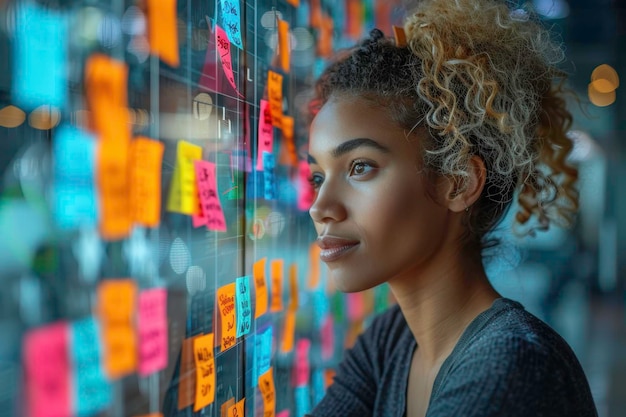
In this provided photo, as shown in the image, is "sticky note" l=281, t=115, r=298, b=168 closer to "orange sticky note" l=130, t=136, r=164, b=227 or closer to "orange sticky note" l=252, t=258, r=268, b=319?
"orange sticky note" l=252, t=258, r=268, b=319

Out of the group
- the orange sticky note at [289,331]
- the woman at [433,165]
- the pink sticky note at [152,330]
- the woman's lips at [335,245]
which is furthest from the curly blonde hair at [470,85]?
the pink sticky note at [152,330]

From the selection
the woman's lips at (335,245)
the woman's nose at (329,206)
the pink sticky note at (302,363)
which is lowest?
the pink sticky note at (302,363)

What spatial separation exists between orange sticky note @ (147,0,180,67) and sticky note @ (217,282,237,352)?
0.42 m

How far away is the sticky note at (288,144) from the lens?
1.52 meters

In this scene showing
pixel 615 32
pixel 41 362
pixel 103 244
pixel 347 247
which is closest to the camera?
pixel 41 362

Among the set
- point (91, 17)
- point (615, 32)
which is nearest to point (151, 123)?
point (91, 17)

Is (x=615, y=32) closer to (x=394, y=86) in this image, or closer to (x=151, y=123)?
(x=394, y=86)

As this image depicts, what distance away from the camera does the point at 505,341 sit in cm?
104

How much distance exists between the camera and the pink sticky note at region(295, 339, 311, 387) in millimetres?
1694

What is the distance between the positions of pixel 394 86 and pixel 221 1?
39 centimetres

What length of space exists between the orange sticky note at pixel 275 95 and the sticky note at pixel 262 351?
453 mm

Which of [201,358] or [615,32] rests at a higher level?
[615,32]

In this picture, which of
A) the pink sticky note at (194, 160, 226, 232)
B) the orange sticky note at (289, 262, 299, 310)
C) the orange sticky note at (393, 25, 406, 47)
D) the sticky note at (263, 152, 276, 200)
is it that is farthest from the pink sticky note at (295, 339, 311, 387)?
the orange sticky note at (393, 25, 406, 47)

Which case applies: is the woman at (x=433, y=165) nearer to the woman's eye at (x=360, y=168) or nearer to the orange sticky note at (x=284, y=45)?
the woman's eye at (x=360, y=168)
